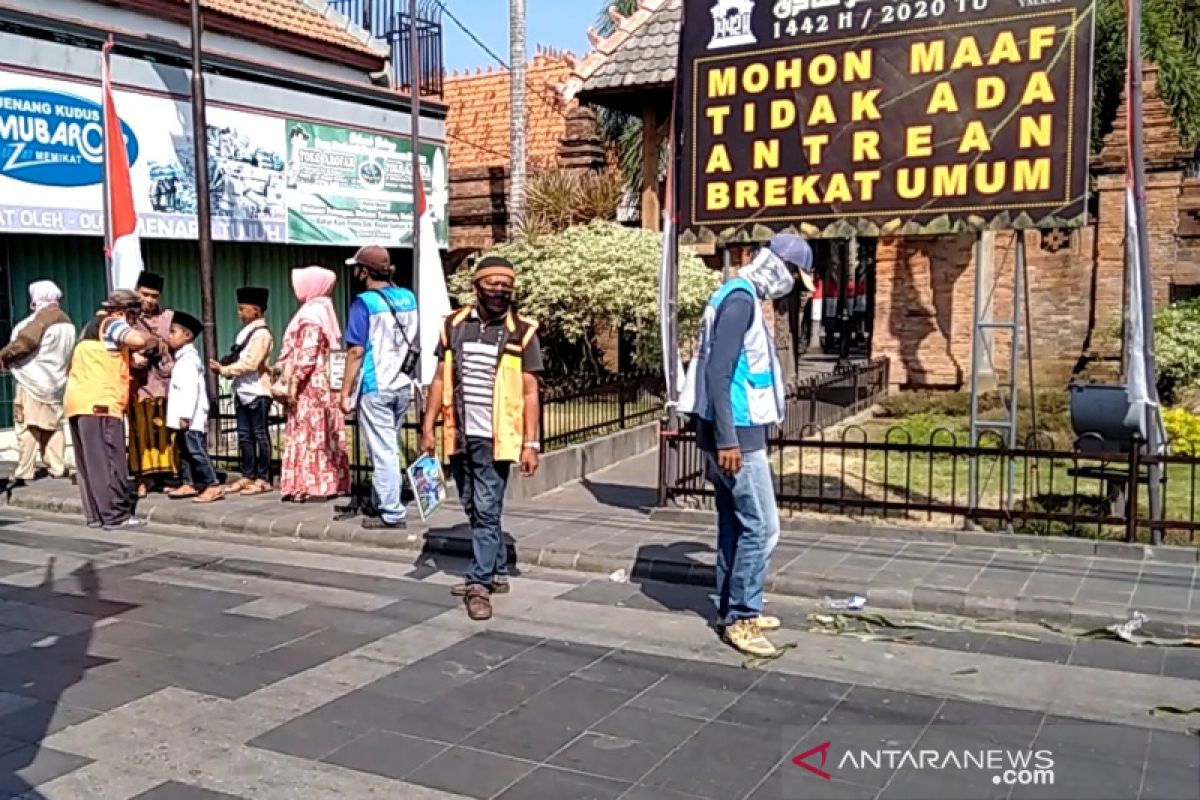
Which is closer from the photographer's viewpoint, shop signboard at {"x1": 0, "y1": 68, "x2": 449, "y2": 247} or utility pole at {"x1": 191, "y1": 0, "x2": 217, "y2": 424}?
utility pole at {"x1": 191, "y1": 0, "x2": 217, "y2": 424}

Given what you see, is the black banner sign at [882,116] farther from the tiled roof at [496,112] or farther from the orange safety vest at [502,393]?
the tiled roof at [496,112]

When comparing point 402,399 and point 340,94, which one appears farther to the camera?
point 340,94

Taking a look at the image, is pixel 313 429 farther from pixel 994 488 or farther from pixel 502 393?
pixel 994 488

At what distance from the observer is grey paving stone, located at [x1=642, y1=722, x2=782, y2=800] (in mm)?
4047

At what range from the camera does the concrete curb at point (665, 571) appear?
605 cm

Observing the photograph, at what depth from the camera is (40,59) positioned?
1210 centimetres

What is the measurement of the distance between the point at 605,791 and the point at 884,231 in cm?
501

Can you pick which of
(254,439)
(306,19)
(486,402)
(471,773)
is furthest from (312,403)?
(306,19)

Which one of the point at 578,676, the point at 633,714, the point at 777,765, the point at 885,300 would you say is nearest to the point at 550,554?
Result: the point at 578,676

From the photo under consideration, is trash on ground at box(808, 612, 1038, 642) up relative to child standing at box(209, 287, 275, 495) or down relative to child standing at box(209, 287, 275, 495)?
down

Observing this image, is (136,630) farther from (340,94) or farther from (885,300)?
(885,300)

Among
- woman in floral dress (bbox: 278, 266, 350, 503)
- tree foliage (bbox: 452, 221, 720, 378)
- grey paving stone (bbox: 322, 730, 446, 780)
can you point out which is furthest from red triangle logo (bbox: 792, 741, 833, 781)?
tree foliage (bbox: 452, 221, 720, 378)

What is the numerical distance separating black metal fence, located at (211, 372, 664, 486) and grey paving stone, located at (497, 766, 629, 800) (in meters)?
5.61

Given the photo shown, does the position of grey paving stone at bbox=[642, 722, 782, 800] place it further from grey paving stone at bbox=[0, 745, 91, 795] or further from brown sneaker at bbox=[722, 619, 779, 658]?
grey paving stone at bbox=[0, 745, 91, 795]
